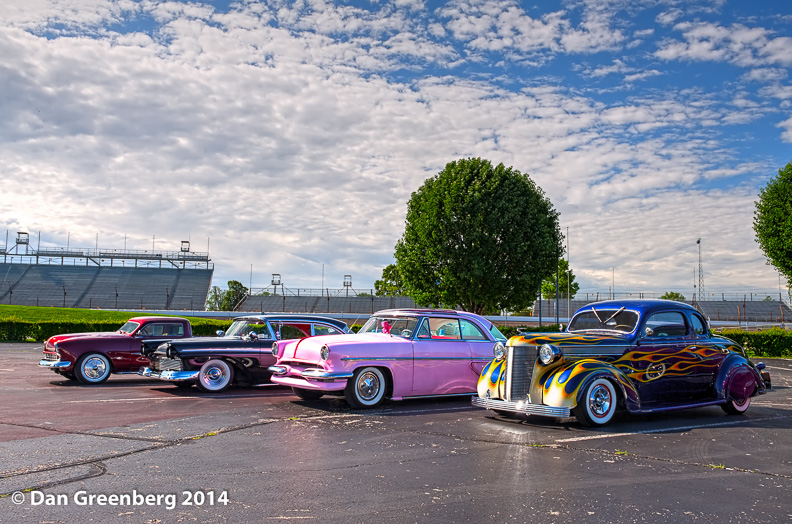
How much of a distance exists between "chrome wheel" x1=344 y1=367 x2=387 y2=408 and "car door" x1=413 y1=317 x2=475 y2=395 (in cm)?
64

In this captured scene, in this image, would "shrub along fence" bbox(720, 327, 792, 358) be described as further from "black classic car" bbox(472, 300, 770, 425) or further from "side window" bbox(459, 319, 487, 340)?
"side window" bbox(459, 319, 487, 340)

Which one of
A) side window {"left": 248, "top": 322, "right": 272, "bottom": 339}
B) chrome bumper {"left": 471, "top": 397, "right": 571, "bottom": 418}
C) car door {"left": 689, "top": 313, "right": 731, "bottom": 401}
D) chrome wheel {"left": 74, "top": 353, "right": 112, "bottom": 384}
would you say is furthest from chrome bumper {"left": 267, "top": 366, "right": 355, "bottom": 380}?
chrome wheel {"left": 74, "top": 353, "right": 112, "bottom": 384}

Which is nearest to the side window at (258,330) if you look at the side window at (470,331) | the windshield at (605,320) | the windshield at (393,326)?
the windshield at (393,326)

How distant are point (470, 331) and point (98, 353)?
8.10m

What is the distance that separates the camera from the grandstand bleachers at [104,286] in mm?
70062

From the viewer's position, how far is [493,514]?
4.75 m

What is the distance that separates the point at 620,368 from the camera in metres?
9.16

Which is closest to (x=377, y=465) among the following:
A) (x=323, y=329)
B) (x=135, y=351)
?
(x=323, y=329)

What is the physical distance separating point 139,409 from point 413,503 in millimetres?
6464

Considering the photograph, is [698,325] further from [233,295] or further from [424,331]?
[233,295]

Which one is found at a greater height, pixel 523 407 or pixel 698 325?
pixel 698 325

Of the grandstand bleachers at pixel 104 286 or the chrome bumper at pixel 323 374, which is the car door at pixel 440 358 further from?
the grandstand bleachers at pixel 104 286

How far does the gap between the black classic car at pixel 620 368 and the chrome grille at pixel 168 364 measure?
5.98 metres

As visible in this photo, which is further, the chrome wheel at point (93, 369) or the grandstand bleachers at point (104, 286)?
the grandstand bleachers at point (104, 286)
